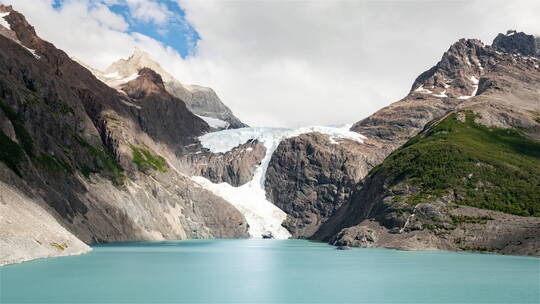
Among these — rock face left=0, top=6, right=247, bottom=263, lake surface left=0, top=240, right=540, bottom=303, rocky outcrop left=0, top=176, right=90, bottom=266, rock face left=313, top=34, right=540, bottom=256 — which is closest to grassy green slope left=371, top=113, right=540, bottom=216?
rock face left=313, top=34, right=540, bottom=256

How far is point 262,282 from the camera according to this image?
65.2 meters

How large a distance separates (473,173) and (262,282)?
108603mm

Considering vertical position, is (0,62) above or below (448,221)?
above

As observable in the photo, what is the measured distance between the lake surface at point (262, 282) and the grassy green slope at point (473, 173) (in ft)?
184

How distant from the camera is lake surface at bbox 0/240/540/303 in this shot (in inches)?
2029

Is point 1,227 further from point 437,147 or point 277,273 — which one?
point 437,147

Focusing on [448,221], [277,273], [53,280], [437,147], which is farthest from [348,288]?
[437,147]

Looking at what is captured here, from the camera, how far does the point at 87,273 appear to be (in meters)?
68.8

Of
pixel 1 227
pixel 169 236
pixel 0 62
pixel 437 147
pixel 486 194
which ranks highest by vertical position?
pixel 0 62

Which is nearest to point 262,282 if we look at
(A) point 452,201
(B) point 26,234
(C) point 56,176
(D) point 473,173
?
(B) point 26,234

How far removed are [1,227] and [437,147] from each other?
133 m

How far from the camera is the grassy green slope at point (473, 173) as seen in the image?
477ft

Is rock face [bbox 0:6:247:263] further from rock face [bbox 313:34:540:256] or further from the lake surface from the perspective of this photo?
rock face [bbox 313:34:540:256]

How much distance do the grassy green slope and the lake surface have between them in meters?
56.0
